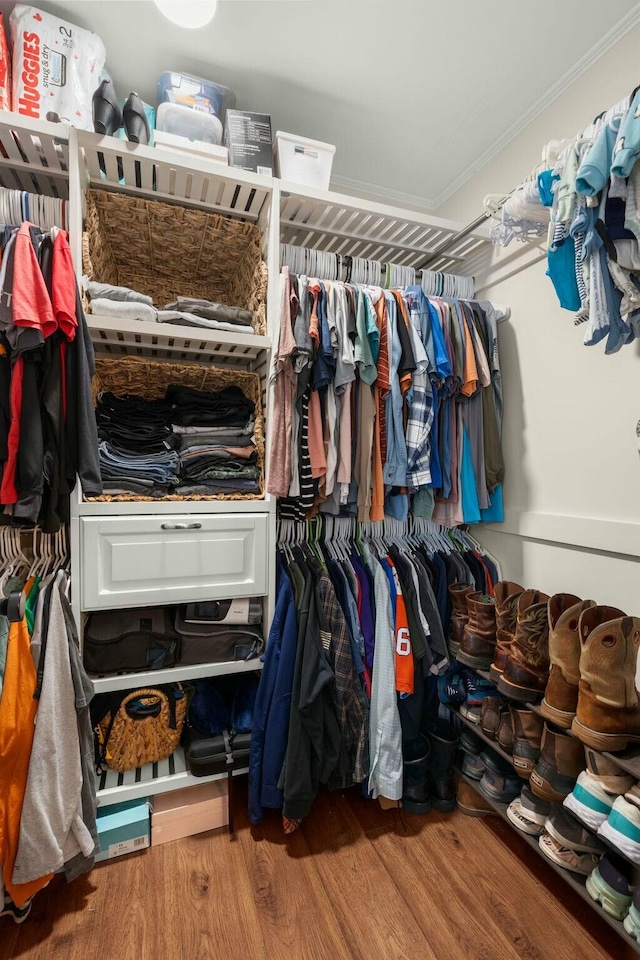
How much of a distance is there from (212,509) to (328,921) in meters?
1.25

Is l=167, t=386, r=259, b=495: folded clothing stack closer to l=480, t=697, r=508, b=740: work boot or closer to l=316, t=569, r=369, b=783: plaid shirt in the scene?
l=316, t=569, r=369, b=783: plaid shirt

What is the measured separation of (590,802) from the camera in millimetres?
1141

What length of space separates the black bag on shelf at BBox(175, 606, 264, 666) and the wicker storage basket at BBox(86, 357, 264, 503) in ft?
1.46

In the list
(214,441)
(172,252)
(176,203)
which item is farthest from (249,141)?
(214,441)

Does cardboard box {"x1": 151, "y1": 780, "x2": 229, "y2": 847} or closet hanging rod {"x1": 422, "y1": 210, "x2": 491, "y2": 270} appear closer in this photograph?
cardboard box {"x1": 151, "y1": 780, "x2": 229, "y2": 847}

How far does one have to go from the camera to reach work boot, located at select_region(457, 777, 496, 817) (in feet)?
5.37

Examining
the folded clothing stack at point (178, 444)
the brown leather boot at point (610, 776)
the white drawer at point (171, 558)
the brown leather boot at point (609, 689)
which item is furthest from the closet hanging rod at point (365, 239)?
the brown leather boot at point (610, 776)

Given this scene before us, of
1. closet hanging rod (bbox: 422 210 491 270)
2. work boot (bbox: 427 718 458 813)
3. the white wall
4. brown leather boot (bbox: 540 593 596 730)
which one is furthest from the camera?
closet hanging rod (bbox: 422 210 491 270)

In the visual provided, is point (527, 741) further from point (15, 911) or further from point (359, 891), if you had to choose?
point (15, 911)

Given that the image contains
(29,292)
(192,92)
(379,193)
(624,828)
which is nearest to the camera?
(624,828)

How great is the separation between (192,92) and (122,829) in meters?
2.57

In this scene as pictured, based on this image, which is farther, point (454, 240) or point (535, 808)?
point (454, 240)

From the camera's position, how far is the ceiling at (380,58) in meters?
1.42

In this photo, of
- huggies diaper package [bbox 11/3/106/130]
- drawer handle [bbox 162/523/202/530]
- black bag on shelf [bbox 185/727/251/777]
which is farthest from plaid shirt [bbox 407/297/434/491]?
huggies diaper package [bbox 11/3/106/130]
